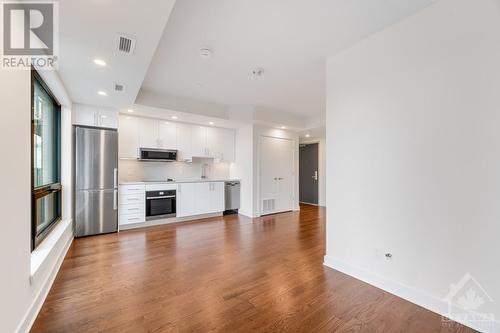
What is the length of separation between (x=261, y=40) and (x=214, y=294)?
8.84ft

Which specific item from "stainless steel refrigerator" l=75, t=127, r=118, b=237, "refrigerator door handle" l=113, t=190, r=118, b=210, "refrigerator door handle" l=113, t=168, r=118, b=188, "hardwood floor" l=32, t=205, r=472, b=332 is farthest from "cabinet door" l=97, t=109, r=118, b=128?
"hardwood floor" l=32, t=205, r=472, b=332

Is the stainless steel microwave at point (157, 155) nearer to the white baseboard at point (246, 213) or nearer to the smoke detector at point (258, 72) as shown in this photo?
the white baseboard at point (246, 213)

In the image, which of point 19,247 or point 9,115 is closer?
point 9,115

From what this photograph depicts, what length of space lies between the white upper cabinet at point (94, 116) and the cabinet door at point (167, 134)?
95cm

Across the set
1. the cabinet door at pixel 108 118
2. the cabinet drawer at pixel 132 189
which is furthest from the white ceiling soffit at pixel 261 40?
the cabinet drawer at pixel 132 189

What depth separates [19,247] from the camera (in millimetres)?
1441

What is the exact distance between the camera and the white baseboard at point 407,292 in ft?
5.13

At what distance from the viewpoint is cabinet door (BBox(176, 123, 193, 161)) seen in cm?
501

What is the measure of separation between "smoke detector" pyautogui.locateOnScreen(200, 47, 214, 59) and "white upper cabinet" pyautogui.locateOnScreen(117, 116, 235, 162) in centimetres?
263

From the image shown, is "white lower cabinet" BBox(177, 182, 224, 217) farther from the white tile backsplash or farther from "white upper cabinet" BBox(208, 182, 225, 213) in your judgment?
the white tile backsplash

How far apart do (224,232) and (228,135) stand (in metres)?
2.79

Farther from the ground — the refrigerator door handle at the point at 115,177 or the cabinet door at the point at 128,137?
the cabinet door at the point at 128,137

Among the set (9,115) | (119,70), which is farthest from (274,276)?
(119,70)

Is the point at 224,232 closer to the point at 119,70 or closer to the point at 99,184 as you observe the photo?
the point at 99,184
